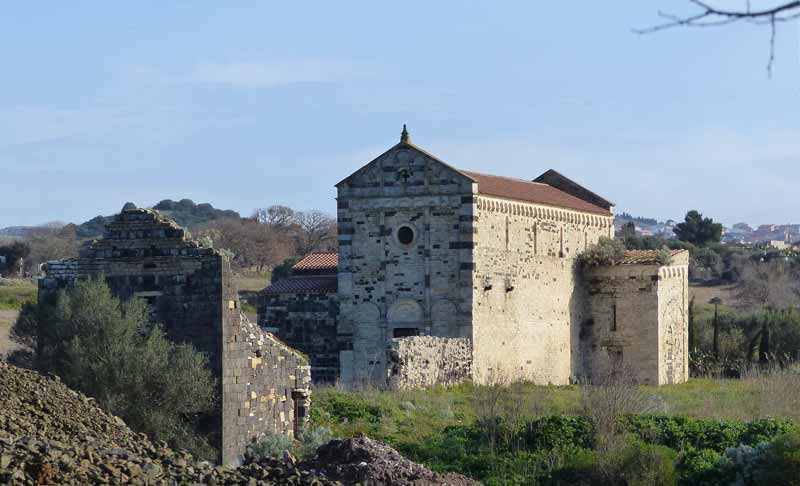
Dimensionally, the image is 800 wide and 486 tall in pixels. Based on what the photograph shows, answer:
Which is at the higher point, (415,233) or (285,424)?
(415,233)

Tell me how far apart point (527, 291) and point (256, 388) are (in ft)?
54.3

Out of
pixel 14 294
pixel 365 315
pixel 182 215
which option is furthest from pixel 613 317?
pixel 182 215

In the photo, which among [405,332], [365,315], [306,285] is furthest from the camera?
[306,285]

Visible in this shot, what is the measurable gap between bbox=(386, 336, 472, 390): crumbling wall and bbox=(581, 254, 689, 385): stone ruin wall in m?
6.45

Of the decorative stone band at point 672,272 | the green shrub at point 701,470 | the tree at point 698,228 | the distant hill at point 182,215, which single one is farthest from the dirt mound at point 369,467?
the distant hill at point 182,215

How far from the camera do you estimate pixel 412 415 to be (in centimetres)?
2705

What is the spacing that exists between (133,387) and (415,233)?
51.2ft

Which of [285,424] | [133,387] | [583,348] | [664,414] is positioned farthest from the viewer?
[583,348]

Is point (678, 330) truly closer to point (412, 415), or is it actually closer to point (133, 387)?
point (412, 415)

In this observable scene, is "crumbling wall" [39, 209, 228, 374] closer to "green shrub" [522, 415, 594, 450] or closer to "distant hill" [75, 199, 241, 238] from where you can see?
"green shrub" [522, 415, 594, 450]

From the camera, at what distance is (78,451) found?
565 inches

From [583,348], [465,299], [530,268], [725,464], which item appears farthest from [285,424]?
[583,348]

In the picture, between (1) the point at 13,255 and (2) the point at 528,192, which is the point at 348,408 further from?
(1) the point at 13,255

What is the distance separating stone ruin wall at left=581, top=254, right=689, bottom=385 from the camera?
3938cm
